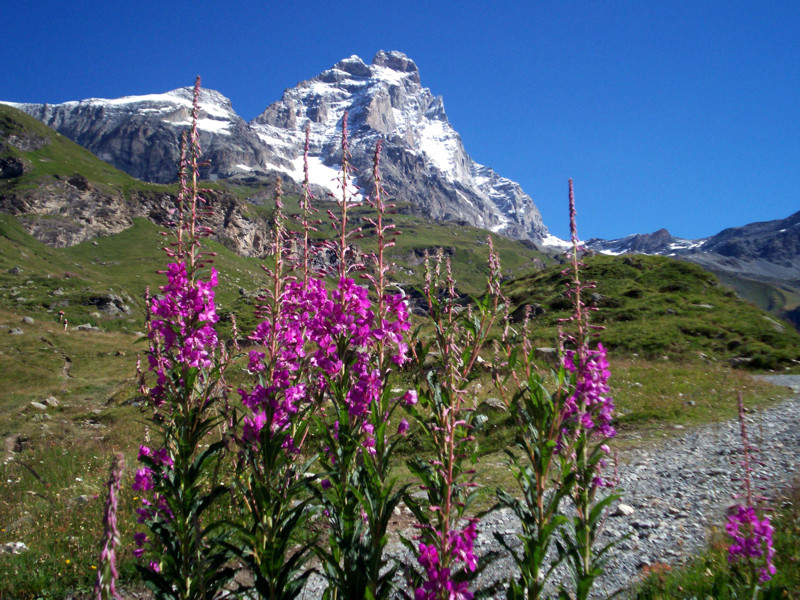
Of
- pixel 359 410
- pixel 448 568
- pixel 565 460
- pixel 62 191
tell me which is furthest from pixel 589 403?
pixel 62 191

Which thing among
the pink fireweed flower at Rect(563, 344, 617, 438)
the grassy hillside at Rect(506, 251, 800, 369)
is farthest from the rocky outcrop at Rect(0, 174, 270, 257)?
the pink fireweed flower at Rect(563, 344, 617, 438)

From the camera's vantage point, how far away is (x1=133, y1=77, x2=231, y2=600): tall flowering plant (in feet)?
10.4

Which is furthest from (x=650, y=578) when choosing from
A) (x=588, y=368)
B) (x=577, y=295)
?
(x=577, y=295)

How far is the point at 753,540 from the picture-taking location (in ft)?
11.1

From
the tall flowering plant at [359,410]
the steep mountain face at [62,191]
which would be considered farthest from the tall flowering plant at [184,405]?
the steep mountain face at [62,191]

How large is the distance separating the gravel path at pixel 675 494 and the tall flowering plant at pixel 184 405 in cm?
205

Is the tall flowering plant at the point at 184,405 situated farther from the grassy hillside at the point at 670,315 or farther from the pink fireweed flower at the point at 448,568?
the grassy hillside at the point at 670,315

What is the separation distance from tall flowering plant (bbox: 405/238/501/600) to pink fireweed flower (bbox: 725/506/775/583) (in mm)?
2308

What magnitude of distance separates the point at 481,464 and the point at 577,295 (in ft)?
21.2

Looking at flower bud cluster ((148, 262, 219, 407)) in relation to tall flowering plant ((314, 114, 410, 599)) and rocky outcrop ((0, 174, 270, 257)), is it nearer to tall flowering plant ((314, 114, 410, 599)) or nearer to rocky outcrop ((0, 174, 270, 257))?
tall flowering plant ((314, 114, 410, 599))

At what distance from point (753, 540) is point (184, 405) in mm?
4564

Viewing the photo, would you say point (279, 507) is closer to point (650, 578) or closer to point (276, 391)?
point (276, 391)

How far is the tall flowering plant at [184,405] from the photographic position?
3158 millimetres

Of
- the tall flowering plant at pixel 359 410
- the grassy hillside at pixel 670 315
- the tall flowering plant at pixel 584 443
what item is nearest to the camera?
the tall flowering plant at pixel 359 410
